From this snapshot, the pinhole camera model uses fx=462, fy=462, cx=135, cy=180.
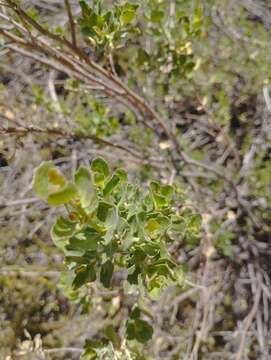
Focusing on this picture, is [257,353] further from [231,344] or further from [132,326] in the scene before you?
[132,326]

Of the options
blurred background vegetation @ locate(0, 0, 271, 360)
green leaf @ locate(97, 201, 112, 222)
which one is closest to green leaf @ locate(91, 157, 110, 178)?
green leaf @ locate(97, 201, 112, 222)

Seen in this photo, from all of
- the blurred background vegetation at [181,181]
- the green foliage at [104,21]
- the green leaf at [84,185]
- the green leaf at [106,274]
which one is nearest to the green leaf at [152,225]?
the green leaf at [106,274]

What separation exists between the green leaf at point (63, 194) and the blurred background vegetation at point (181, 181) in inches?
45.2

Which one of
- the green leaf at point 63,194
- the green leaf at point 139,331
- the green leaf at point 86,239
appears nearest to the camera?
the green leaf at point 63,194

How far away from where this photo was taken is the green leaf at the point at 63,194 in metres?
0.62

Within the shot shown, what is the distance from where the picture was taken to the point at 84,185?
0.67 m

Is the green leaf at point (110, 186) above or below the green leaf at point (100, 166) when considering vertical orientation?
below

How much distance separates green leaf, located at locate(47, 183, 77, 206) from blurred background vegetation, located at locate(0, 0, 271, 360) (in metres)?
1.15

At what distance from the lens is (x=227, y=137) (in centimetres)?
240

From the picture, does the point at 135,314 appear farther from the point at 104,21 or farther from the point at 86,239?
the point at 104,21

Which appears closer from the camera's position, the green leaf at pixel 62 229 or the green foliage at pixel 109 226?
the green foliage at pixel 109 226

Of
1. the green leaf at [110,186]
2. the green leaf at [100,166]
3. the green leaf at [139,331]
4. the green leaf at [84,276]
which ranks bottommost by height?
the green leaf at [139,331]

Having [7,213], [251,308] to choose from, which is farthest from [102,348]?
[7,213]

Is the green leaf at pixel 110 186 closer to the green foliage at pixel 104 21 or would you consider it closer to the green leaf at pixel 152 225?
the green leaf at pixel 152 225
